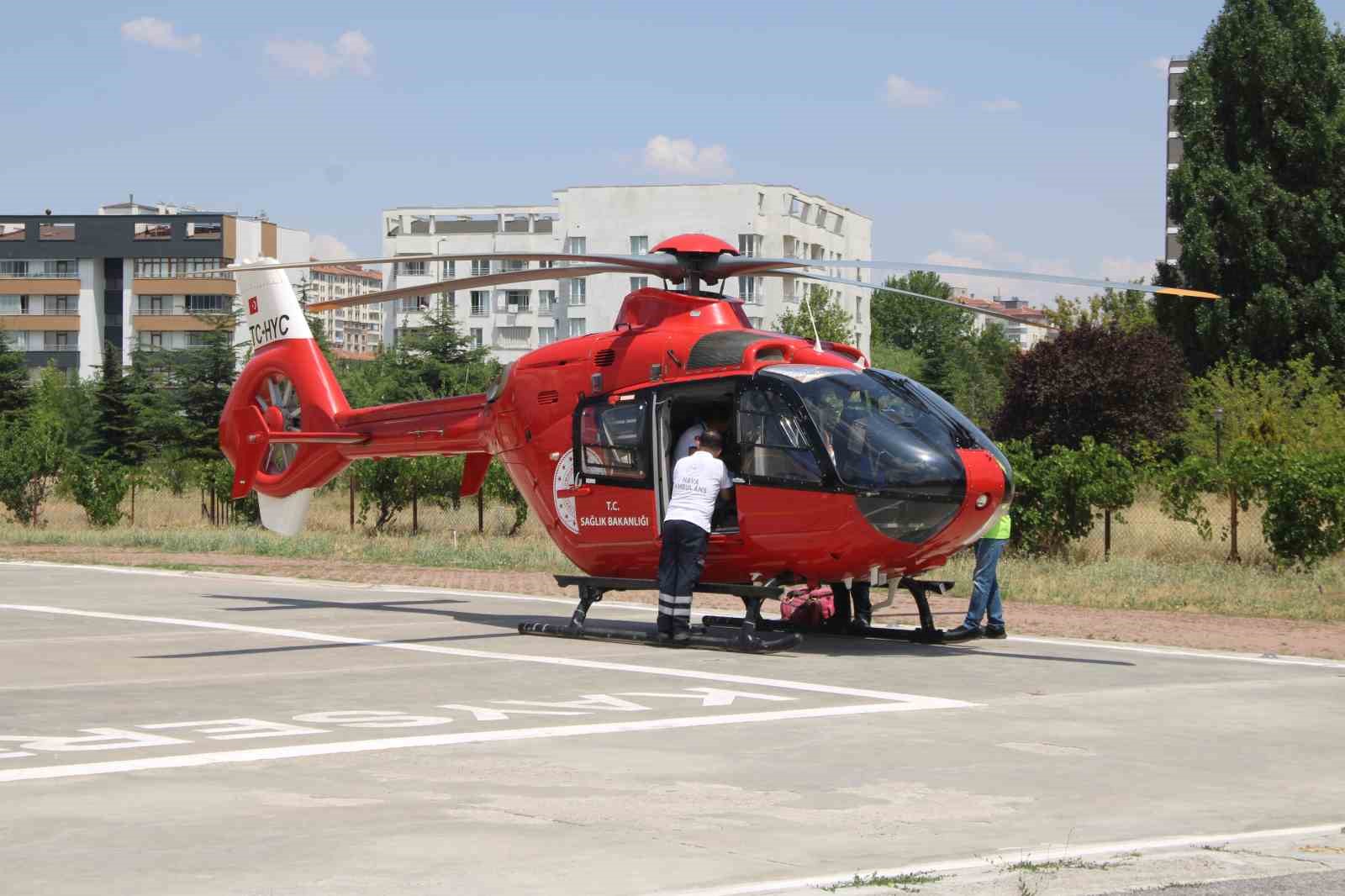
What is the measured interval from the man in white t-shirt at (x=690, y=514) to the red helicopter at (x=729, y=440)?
0.26 m

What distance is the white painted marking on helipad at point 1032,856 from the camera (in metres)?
5.73

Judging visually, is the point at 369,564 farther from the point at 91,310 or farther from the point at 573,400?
the point at 91,310

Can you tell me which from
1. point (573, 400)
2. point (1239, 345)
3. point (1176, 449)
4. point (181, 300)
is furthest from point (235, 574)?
point (181, 300)

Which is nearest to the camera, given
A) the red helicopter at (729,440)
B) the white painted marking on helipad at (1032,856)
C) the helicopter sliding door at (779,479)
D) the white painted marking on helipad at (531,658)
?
the white painted marking on helipad at (1032,856)

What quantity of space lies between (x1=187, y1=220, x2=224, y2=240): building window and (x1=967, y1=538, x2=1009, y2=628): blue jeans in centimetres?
10883

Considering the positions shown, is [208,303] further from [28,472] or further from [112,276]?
[28,472]

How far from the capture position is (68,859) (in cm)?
609

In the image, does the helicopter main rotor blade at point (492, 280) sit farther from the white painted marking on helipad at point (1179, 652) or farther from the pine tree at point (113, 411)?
the pine tree at point (113, 411)

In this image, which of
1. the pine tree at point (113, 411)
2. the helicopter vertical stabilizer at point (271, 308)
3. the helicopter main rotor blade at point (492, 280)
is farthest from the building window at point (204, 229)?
the helicopter main rotor blade at point (492, 280)

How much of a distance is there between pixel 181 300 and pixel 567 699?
112787 mm

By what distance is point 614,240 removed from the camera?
3807 inches

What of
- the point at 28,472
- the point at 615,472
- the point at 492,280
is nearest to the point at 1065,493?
the point at 615,472

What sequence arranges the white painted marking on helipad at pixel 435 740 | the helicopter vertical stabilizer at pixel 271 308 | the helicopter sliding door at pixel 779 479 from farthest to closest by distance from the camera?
the helicopter vertical stabilizer at pixel 271 308
the helicopter sliding door at pixel 779 479
the white painted marking on helipad at pixel 435 740

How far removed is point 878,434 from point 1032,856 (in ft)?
22.0
